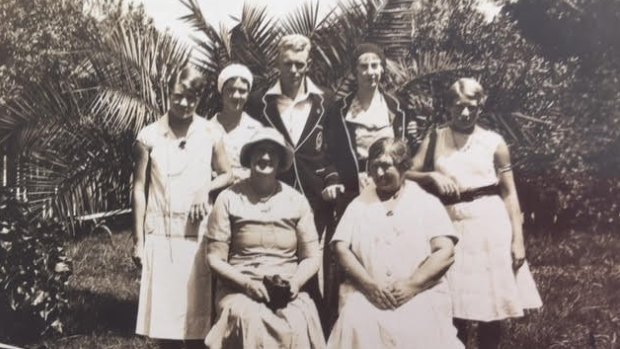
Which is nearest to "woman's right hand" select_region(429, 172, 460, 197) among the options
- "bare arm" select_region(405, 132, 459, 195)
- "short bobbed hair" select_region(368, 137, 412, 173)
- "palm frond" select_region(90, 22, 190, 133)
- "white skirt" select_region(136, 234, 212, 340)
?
"bare arm" select_region(405, 132, 459, 195)

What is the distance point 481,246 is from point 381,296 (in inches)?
19.1

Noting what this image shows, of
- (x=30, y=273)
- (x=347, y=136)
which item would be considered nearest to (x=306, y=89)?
(x=347, y=136)

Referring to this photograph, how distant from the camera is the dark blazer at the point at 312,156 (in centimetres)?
305

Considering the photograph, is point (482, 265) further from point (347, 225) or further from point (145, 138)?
point (145, 138)

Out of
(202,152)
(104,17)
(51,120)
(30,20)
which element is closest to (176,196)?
(202,152)

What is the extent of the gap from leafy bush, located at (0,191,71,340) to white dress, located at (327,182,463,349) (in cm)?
134

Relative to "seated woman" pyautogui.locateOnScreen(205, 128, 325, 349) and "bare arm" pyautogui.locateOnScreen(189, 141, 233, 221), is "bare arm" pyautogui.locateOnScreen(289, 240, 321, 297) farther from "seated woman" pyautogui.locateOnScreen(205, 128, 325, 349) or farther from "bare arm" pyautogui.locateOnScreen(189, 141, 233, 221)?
"bare arm" pyautogui.locateOnScreen(189, 141, 233, 221)

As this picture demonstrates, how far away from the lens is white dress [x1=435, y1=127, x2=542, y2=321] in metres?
2.97

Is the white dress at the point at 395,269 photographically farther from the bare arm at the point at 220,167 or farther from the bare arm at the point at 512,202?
the bare arm at the point at 220,167

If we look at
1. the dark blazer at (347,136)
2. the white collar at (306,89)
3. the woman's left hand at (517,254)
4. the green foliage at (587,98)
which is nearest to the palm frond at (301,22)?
the white collar at (306,89)

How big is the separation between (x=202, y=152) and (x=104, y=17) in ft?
2.68

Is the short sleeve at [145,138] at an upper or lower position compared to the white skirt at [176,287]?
upper

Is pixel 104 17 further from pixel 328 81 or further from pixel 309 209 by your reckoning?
pixel 309 209

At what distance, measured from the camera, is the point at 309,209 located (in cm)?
303
